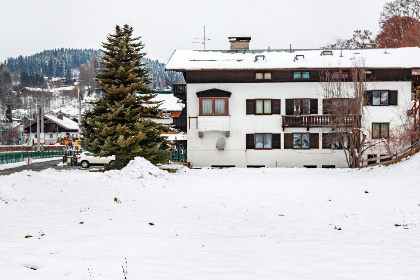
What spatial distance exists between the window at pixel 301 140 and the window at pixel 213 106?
6.22m

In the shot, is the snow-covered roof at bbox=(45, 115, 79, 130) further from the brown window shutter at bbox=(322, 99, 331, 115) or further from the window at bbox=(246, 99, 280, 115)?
the brown window shutter at bbox=(322, 99, 331, 115)

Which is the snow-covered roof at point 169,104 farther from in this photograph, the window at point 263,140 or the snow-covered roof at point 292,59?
the window at point 263,140

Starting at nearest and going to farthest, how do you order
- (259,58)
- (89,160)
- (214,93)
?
(214,93), (259,58), (89,160)

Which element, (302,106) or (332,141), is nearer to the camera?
(332,141)

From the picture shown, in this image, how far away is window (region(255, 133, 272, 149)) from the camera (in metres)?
32.0

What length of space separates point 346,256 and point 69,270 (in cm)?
470

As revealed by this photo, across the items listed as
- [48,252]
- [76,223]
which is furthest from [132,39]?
[48,252]

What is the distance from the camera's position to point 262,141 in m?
32.0

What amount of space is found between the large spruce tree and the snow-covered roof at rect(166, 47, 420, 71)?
5.45 m

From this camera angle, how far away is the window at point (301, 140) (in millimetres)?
31969

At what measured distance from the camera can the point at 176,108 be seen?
213 feet

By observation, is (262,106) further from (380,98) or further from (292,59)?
(380,98)

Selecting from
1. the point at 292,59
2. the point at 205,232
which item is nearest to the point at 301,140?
the point at 292,59

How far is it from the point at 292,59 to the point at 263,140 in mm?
7403
